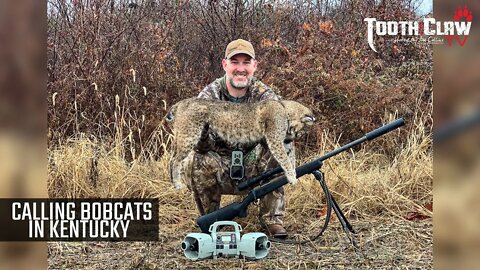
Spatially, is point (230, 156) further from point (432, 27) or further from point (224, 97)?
point (432, 27)

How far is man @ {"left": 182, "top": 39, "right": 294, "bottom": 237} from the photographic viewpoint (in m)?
3.34

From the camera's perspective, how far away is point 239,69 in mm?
3410

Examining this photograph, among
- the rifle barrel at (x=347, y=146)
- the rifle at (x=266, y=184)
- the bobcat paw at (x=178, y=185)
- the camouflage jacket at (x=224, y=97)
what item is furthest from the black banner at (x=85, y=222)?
the rifle barrel at (x=347, y=146)

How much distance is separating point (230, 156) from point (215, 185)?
8.6 inches

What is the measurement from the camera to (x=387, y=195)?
11.2 ft

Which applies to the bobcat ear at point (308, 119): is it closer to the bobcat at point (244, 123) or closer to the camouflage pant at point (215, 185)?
the bobcat at point (244, 123)

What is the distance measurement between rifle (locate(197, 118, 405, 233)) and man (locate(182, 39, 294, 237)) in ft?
0.30

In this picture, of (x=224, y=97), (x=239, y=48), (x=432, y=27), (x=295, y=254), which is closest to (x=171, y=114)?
(x=224, y=97)

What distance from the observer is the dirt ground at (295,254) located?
10.2 ft

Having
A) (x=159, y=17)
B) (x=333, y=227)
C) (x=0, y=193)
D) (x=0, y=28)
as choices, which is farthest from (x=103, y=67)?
(x=333, y=227)

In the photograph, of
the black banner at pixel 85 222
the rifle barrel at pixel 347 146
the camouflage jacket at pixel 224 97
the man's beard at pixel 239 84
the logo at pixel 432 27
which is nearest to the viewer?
the logo at pixel 432 27

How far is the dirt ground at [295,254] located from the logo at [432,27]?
3.35ft

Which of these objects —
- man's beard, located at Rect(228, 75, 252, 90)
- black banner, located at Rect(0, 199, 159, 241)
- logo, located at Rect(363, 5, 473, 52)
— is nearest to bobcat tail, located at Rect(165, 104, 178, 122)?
man's beard, located at Rect(228, 75, 252, 90)

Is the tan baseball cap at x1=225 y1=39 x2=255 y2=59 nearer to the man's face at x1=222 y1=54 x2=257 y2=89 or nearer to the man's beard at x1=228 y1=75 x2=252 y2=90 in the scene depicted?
the man's face at x1=222 y1=54 x2=257 y2=89
